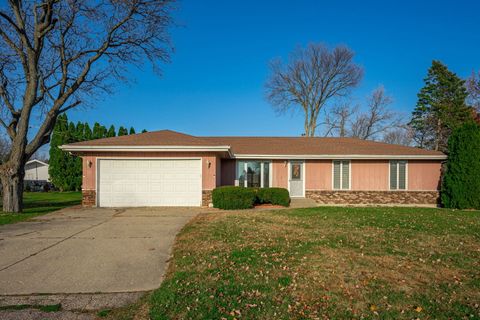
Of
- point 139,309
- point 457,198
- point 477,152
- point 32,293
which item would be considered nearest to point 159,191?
point 32,293

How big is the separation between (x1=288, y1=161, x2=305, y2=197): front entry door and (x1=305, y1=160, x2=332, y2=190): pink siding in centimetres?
26

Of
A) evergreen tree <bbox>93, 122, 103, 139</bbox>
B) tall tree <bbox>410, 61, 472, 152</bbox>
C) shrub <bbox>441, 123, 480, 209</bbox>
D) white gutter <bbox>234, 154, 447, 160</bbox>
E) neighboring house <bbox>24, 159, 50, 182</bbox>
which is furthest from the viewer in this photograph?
neighboring house <bbox>24, 159, 50, 182</bbox>

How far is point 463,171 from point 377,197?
3.90 m

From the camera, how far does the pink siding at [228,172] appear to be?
15749mm

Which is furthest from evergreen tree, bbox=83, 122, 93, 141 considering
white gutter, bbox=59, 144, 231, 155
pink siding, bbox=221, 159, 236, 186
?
pink siding, bbox=221, 159, 236, 186

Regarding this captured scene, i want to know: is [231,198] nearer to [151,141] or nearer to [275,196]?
[275,196]

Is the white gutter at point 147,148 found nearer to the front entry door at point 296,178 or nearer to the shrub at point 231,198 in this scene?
the shrub at point 231,198

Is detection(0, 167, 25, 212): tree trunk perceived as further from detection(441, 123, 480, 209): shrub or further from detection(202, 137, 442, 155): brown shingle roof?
detection(441, 123, 480, 209): shrub

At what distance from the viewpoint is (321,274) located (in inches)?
170

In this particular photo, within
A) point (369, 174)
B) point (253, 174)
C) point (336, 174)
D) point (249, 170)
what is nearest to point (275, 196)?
point (253, 174)

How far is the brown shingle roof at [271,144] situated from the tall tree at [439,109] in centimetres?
1750

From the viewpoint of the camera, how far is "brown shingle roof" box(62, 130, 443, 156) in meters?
12.6

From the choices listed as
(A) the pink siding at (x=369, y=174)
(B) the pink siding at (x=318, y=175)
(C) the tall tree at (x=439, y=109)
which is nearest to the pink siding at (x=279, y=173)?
(B) the pink siding at (x=318, y=175)

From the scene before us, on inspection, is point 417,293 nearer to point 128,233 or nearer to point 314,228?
point 314,228
